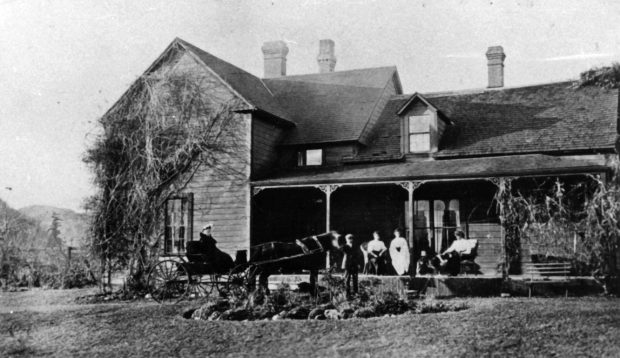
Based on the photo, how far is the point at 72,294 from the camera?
1872 cm

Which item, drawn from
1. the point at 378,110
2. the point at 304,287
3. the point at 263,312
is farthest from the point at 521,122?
the point at 263,312

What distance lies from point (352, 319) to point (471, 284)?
5514mm

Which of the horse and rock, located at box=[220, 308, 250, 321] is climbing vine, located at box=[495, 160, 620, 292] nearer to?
the horse

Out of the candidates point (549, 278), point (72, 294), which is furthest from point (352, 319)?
point (72, 294)

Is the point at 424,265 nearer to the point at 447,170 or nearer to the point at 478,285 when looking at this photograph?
the point at 447,170

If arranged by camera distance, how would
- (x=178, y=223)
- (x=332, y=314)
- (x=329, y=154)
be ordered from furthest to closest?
1. (x=329, y=154)
2. (x=178, y=223)
3. (x=332, y=314)

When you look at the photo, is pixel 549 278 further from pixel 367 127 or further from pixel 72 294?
pixel 72 294

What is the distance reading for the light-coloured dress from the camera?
1824 cm

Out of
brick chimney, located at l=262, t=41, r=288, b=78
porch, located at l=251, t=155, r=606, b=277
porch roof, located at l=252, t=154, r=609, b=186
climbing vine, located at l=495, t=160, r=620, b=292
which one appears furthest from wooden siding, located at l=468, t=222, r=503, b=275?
brick chimney, located at l=262, t=41, r=288, b=78

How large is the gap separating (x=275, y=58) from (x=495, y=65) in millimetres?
10036

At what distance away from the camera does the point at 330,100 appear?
25.6 metres

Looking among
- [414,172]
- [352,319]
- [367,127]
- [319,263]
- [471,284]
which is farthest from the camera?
[367,127]

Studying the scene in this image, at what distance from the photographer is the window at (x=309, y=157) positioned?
22969mm

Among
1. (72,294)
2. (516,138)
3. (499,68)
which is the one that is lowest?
(72,294)
